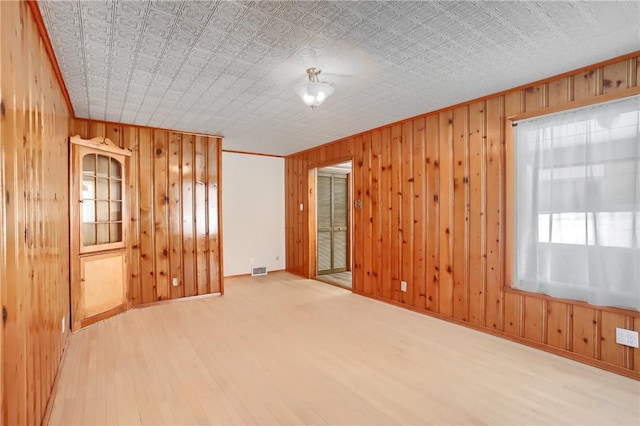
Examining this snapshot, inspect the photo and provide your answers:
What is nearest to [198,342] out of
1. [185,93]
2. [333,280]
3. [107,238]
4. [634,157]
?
[107,238]

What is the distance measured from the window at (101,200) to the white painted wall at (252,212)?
1.99 meters

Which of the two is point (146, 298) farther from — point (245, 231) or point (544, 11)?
point (544, 11)

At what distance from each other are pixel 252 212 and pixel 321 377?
4.22m

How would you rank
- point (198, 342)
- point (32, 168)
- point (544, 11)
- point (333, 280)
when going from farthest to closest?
point (333, 280), point (198, 342), point (544, 11), point (32, 168)

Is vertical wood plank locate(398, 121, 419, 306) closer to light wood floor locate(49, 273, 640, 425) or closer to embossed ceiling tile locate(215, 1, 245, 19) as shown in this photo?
light wood floor locate(49, 273, 640, 425)

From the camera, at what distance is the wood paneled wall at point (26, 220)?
1.26 m

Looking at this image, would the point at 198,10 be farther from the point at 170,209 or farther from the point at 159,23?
the point at 170,209

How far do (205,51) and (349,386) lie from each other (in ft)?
8.70

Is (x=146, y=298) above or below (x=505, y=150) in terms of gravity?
below

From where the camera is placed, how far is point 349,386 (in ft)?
7.53

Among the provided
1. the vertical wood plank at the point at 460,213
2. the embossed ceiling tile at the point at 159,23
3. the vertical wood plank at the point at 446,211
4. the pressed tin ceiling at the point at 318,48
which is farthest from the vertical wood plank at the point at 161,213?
the vertical wood plank at the point at 460,213

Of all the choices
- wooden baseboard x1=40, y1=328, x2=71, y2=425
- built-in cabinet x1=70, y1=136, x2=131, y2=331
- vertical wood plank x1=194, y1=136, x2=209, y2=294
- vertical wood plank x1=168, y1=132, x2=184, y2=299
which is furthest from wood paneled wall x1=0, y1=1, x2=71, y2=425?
vertical wood plank x1=194, y1=136, x2=209, y2=294

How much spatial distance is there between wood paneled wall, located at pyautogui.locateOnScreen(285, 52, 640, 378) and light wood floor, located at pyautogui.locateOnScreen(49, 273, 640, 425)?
0.81 ft

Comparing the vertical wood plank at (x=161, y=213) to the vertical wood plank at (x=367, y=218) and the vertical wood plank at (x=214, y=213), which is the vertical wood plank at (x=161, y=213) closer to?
the vertical wood plank at (x=214, y=213)
